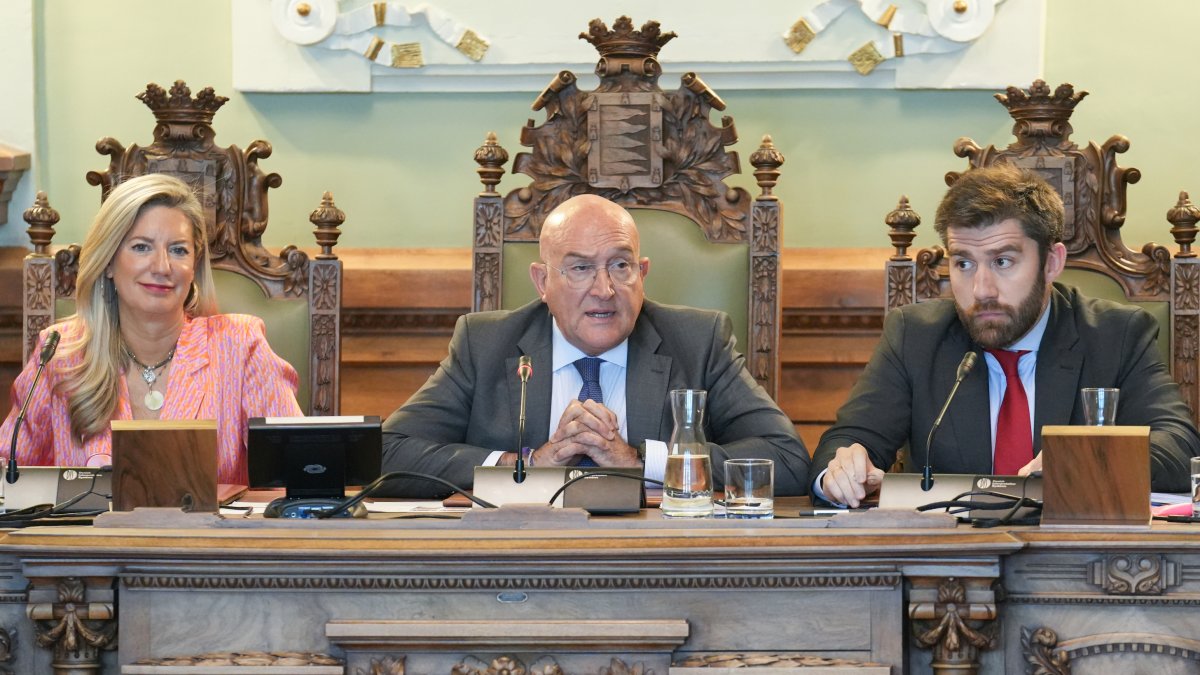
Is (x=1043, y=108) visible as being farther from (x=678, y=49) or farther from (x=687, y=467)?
(x=687, y=467)

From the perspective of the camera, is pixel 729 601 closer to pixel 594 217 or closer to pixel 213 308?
pixel 594 217

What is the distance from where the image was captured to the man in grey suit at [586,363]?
10.1 ft

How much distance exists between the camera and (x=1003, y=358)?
3.04m

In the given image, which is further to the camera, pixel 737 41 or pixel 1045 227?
pixel 737 41

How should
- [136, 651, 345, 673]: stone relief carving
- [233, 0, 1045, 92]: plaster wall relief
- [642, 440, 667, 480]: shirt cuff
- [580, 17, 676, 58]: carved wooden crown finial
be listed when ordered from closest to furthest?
[136, 651, 345, 673]: stone relief carving
[642, 440, 667, 480]: shirt cuff
[580, 17, 676, 58]: carved wooden crown finial
[233, 0, 1045, 92]: plaster wall relief

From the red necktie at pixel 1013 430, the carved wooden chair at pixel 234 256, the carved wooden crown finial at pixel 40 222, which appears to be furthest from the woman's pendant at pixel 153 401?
the red necktie at pixel 1013 430

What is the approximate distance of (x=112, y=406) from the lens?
312 centimetres

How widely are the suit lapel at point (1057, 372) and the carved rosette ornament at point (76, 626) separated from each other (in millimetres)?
1795

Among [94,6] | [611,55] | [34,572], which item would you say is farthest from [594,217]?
[94,6]

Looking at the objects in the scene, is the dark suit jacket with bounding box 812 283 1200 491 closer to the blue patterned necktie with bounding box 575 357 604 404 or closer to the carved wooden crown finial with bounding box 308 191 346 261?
the blue patterned necktie with bounding box 575 357 604 404

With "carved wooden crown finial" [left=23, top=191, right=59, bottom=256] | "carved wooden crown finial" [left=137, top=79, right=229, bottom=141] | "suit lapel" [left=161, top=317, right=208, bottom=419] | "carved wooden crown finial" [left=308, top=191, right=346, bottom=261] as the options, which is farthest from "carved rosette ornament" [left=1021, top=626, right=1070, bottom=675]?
"carved wooden crown finial" [left=23, top=191, right=59, bottom=256]

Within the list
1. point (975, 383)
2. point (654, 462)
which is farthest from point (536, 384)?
point (975, 383)

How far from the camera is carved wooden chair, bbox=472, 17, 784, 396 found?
353cm

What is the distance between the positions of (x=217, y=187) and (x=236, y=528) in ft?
5.21
